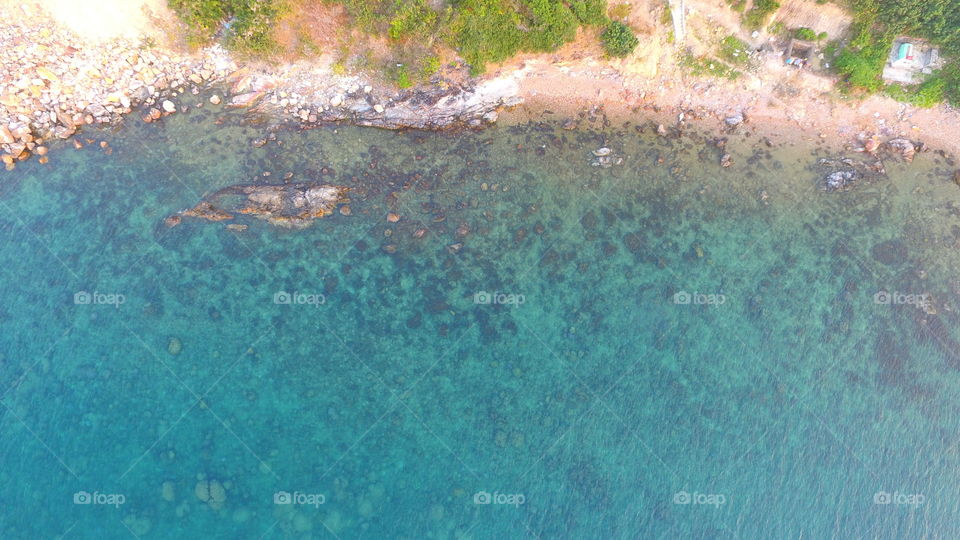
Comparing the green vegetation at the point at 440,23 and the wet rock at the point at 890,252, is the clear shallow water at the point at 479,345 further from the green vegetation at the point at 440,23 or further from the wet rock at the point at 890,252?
the green vegetation at the point at 440,23

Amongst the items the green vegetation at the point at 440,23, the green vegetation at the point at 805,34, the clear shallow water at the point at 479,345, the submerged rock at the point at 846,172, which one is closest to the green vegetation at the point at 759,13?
the green vegetation at the point at 805,34

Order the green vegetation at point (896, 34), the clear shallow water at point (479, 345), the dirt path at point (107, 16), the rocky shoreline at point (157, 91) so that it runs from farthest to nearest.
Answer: the dirt path at point (107, 16) → the green vegetation at point (896, 34) → the rocky shoreline at point (157, 91) → the clear shallow water at point (479, 345)

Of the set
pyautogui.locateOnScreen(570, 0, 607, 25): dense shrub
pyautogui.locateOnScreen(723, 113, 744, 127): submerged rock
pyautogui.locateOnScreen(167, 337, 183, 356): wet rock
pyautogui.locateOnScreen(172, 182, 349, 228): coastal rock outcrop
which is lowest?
pyautogui.locateOnScreen(167, 337, 183, 356): wet rock

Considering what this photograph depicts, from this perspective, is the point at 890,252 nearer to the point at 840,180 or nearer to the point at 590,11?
the point at 840,180

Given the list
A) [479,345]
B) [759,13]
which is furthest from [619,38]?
[479,345]

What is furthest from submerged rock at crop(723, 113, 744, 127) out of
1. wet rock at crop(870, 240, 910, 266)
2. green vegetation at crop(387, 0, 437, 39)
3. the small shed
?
green vegetation at crop(387, 0, 437, 39)

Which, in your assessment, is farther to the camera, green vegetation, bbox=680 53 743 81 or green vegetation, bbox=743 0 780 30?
green vegetation, bbox=680 53 743 81

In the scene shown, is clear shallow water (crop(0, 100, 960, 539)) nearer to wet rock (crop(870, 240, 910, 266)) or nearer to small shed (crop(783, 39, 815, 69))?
wet rock (crop(870, 240, 910, 266))

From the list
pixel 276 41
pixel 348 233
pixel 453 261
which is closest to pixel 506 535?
pixel 453 261
